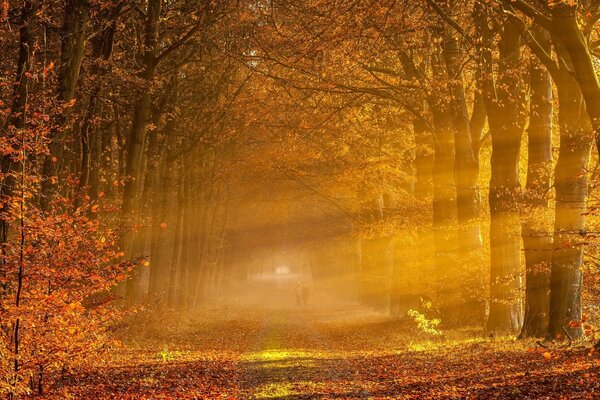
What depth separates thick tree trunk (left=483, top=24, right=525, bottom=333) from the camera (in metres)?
17.5

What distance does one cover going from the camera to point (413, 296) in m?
30.3

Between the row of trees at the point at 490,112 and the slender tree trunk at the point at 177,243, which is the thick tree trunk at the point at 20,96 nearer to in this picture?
the row of trees at the point at 490,112

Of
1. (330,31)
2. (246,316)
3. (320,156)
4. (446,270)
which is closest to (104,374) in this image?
(330,31)

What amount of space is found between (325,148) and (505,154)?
1674cm

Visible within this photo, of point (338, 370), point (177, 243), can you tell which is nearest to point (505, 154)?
point (338, 370)

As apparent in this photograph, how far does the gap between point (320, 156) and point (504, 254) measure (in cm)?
1693

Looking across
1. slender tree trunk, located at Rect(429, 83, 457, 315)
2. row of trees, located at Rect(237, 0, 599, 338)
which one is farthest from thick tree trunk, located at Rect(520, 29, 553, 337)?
slender tree trunk, located at Rect(429, 83, 457, 315)

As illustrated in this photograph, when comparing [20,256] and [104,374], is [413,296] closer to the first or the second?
[104,374]

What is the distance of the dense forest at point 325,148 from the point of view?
36.4 feet

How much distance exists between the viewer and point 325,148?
112 feet

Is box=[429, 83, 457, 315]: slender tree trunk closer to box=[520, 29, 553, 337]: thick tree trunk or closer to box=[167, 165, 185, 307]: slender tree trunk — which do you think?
box=[520, 29, 553, 337]: thick tree trunk

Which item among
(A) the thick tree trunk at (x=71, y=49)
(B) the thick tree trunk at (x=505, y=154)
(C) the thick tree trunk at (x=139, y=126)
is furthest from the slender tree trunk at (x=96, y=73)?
(B) the thick tree trunk at (x=505, y=154)

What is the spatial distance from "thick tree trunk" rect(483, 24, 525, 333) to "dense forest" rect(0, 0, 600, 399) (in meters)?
0.06

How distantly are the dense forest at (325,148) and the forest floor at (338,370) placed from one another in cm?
42
